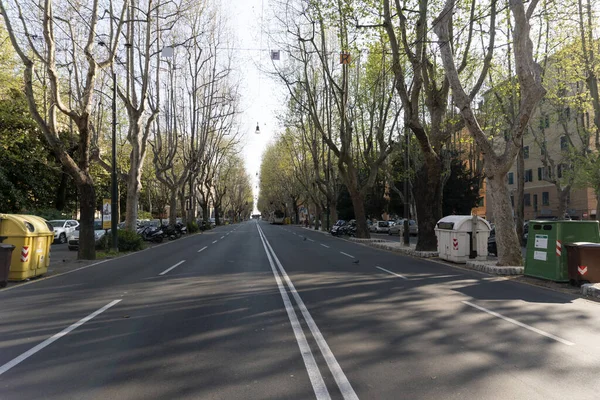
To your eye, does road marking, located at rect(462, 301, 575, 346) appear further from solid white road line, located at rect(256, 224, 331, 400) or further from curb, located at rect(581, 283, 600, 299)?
solid white road line, located at rect(256, 224, 331, 400)

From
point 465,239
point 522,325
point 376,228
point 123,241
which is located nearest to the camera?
point 522,325

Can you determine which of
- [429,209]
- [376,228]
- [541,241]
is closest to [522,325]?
[541,241]

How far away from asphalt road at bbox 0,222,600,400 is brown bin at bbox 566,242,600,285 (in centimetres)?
98

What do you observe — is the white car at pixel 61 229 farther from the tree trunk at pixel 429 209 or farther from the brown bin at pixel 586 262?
the brown bin at pixel 586 262

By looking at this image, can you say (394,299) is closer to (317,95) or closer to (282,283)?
(282,283)

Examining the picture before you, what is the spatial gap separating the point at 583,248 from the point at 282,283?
22.6 ft

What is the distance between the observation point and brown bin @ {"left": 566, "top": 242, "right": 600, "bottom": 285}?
10484 millimetres

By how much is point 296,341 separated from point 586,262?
25.8ft

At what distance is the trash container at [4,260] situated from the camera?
1073cm

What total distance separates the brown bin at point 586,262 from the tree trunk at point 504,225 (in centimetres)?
320

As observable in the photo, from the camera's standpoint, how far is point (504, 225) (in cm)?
1415

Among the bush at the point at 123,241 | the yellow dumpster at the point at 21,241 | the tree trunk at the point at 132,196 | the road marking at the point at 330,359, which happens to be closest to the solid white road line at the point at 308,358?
the road marking at the point at 330,359

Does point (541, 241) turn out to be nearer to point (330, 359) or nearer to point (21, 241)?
point (330, 359)

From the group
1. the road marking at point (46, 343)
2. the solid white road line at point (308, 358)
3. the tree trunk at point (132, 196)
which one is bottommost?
the road marking at point (46, 343)
